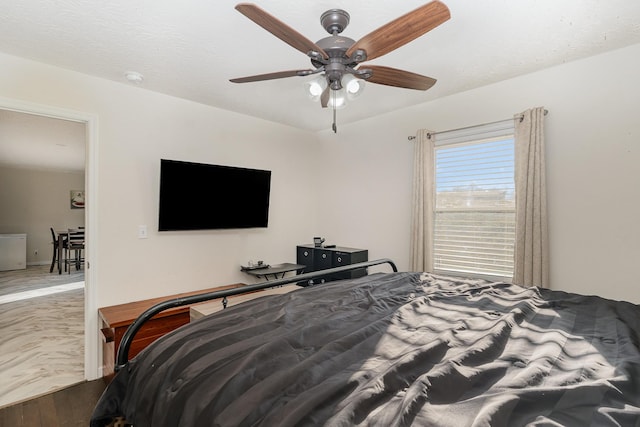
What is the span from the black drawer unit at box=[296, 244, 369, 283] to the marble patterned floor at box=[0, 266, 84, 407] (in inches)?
98.9

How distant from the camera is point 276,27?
4.85ft

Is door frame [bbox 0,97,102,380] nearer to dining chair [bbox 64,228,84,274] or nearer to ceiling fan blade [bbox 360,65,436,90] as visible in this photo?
ceiling fan blade [bbox 360,65,436,90]

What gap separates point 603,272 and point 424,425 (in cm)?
259

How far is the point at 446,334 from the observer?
123 cm

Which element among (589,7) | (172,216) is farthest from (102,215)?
(589,7)

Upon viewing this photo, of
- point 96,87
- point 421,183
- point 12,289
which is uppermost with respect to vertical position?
point 96,87

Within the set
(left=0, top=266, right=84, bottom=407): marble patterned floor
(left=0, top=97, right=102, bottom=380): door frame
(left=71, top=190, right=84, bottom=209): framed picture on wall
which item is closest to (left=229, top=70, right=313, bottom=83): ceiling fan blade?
(left=0, top=97, right=102, bottom=380): door frame

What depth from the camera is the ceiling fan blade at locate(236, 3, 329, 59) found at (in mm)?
1328

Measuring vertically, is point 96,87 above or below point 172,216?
above

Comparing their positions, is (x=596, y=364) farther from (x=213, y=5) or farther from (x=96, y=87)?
(x=96, y=87)

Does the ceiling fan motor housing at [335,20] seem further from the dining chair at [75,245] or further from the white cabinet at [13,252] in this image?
the white cabinet at [13,252]

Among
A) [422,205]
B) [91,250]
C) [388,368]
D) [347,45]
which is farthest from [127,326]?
[422,205]

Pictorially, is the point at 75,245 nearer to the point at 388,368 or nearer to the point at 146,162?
the point at 146,162

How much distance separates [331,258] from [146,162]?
2257 millimetres
